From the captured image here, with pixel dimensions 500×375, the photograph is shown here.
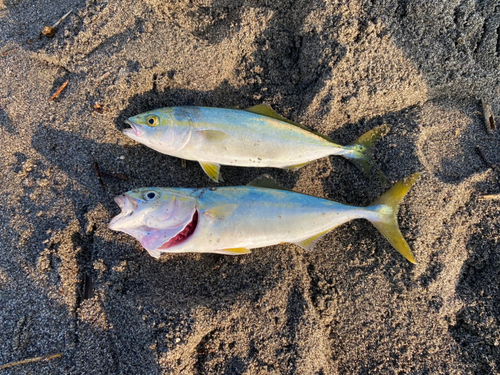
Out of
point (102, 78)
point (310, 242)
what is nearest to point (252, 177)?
point (310, 242)

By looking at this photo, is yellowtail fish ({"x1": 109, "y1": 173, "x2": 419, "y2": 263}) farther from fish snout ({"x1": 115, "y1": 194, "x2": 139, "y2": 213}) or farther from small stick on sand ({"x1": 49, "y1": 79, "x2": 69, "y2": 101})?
small stick on sand ({"x1": 49, "y1": 79, "x2": 69, "y2": 101})

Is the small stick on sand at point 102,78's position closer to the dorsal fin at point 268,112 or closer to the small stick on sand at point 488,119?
the dorsal fin at point 268,112

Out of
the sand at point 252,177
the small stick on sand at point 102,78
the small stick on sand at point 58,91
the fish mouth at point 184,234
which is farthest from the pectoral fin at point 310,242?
the small stick on sand at point 58,91

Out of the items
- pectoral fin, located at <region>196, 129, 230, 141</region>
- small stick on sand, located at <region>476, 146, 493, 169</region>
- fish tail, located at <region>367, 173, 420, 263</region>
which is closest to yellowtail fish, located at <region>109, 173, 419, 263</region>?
fish tail, located at <region>367, 173, 420, 263</region>

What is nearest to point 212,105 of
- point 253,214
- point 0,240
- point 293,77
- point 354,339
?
point 293,77

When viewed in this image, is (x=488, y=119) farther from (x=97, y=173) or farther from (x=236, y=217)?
(x=97, y=173)
